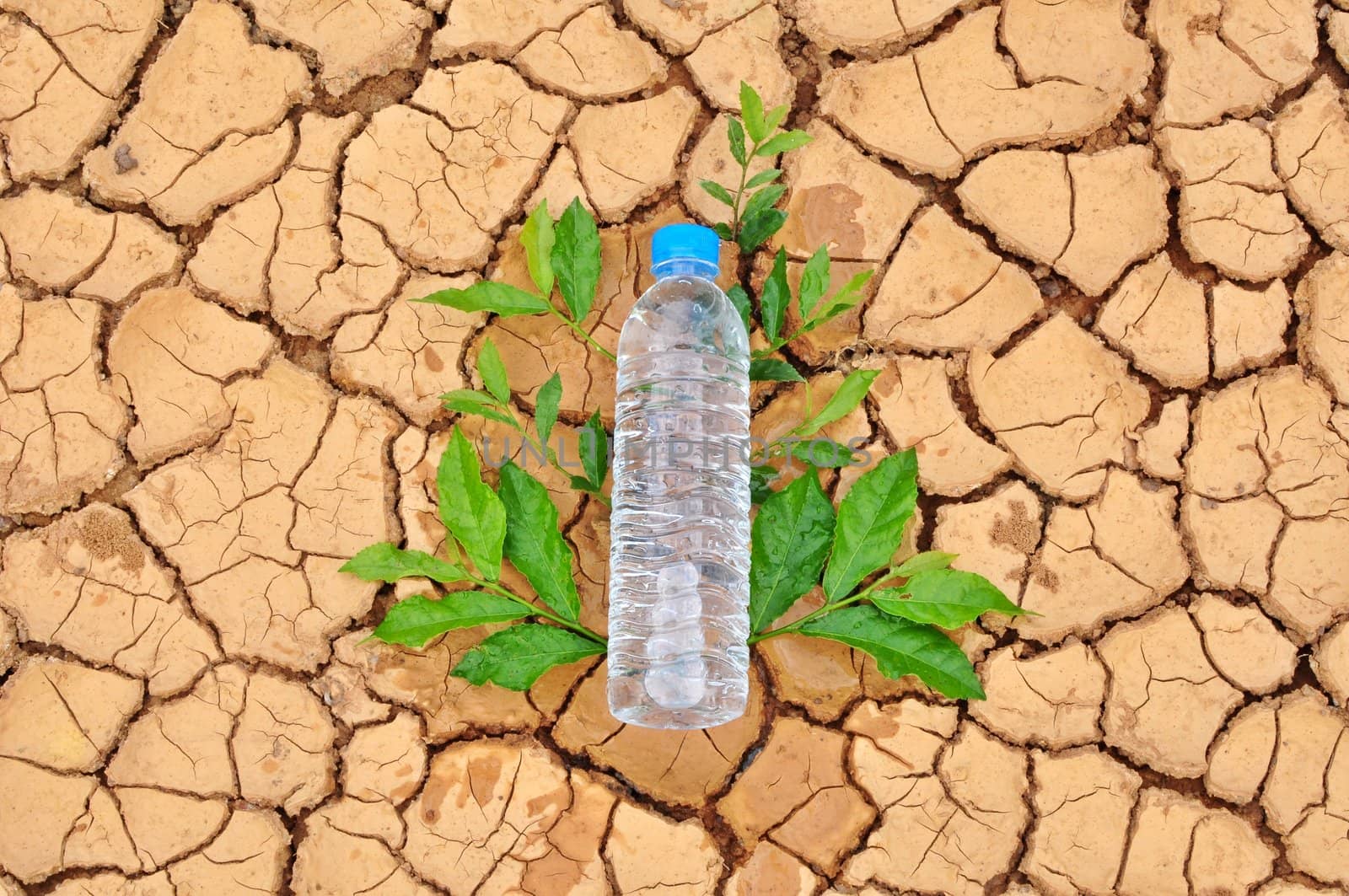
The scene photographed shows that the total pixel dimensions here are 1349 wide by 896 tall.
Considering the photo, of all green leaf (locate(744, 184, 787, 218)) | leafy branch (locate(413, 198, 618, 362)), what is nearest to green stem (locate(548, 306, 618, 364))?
leafy branch (locate(413, 198, 618, 362))

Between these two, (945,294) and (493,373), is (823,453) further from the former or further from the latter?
(493,373)

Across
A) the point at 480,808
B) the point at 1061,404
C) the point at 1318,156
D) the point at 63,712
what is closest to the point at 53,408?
the point at 63,712

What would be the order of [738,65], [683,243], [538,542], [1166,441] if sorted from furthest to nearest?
1. [738,65]
2. [1166,441]
3. [538,542]
4. [683,243]

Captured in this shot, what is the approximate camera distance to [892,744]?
253 centimetres

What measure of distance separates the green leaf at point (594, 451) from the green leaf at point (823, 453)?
0.47 m

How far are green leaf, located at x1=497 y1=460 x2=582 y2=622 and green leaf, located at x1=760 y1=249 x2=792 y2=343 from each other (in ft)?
2.19

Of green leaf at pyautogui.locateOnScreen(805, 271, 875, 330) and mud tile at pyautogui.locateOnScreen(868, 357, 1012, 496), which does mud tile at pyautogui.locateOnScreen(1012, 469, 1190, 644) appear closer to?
mud tile at pyautogui.locateOnScreen(868, 357, 1012, 496)

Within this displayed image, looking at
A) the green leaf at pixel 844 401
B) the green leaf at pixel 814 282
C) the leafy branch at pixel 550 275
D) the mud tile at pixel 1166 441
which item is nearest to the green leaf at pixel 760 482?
the green leaf at pixel 844 401

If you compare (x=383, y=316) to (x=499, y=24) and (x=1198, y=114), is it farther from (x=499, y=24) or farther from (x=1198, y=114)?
(x=1198, y=114)

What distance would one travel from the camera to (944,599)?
2.39 metres

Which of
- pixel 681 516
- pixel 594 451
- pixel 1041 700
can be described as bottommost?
pixel 1041 700

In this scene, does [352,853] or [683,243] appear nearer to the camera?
[683,243]

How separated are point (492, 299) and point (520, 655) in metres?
0.84

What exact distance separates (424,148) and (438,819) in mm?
1671
